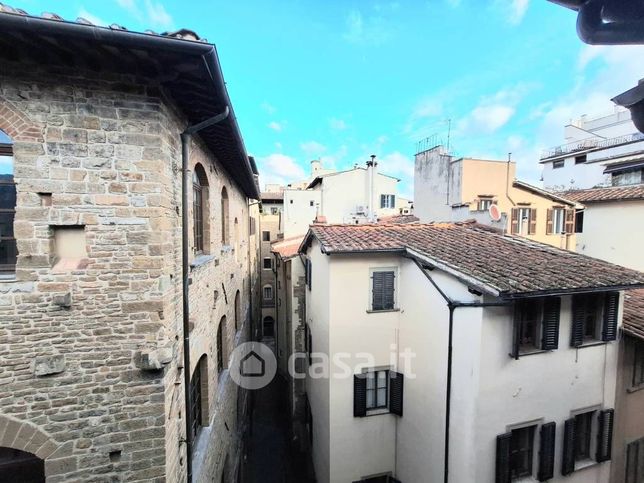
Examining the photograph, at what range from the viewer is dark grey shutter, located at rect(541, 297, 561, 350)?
5.78m

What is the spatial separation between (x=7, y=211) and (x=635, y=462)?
1400cm

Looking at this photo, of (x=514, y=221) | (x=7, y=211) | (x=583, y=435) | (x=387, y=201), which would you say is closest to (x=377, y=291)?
(x=583, y=435)

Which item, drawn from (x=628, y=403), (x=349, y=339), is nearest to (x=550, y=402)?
(x=628, y=403)

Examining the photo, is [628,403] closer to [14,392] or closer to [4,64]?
[14,392]

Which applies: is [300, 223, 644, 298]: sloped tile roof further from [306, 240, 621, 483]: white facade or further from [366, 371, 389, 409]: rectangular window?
[366, 371, 389, 409]: rectangular window

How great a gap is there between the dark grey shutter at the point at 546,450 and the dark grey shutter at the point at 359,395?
12.5 ft

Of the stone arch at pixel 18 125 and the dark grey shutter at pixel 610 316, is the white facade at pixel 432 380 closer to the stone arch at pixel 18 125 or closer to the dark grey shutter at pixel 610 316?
the dark grey shutter at pixel 610 316

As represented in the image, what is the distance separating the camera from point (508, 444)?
18.6ft

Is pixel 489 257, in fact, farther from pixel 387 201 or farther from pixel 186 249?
pixel 387 201

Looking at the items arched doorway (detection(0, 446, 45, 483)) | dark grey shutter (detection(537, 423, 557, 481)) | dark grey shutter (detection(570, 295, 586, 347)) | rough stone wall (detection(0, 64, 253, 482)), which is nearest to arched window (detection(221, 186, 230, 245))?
rough stone wall (detection(0, 64, 253, 482))

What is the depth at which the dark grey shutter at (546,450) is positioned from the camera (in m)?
6.07

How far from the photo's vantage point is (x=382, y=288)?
7.68 metres

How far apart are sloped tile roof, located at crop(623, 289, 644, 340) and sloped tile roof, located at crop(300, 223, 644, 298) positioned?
1.29m

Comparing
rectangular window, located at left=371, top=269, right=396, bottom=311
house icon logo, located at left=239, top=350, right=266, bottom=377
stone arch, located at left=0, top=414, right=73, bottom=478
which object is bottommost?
house icon logo, located at left=239, top=350, right=266, bottom=377
